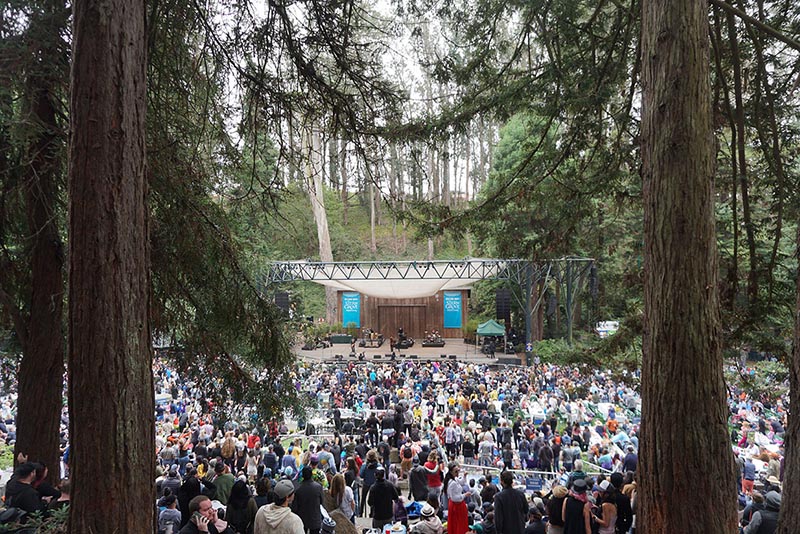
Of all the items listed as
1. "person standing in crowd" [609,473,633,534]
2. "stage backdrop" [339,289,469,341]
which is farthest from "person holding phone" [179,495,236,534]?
"stage backdrop" [339,289,469,341]

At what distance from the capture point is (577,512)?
5.00 metres

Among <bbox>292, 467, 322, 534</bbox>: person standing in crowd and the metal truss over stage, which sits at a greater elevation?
the metal truss over stage

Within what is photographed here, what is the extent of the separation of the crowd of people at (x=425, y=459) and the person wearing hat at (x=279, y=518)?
0.4 inches

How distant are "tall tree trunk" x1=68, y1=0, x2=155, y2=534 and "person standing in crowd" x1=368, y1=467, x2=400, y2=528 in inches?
163

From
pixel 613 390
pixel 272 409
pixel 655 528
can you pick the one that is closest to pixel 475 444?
pixel 613 390

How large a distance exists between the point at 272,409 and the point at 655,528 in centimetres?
372

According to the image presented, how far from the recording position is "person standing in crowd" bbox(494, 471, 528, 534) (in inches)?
216

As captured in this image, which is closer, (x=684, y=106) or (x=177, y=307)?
(x=684, y=106)

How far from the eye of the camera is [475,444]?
1202cm

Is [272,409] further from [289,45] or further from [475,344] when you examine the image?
[475,344]

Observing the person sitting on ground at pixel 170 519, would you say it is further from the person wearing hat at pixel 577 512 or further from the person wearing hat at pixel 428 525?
the person wearing hat at pixel 577 512

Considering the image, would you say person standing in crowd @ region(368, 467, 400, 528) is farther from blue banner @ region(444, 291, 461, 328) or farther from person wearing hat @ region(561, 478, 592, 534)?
blue banner @ region(444, 291, 461, 328)

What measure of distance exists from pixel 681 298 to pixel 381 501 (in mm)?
4697

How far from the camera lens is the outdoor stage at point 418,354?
2514cm
